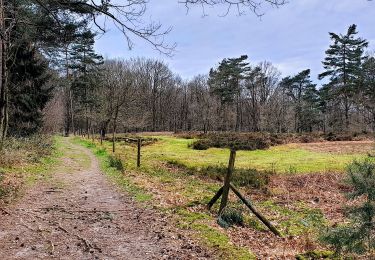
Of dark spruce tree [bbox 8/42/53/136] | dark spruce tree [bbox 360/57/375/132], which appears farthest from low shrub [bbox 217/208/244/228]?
dark spruce tree [bbox 8/42/53/136]

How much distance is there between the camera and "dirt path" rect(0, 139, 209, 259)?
219 inches

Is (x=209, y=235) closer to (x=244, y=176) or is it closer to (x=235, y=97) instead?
(x=244, y=176)

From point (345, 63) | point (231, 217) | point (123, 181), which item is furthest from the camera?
point (345, 63)

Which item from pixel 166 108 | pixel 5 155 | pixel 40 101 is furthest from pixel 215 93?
pixel 5 155

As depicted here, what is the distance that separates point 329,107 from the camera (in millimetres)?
67875

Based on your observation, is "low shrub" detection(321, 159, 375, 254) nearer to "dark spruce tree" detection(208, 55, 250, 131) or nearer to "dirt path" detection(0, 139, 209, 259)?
"dirt path" detection(0, 139, 209, 259)

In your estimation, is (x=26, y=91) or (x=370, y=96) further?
(x=26, y=91)

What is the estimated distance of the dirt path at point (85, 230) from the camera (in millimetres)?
5565

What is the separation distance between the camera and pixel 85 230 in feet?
21.7

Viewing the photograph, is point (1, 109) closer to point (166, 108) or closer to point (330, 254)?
point (330, 254)

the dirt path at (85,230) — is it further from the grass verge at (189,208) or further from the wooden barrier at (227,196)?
the wooden barrier at (227,196)

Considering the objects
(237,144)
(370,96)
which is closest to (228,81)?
(237,144)

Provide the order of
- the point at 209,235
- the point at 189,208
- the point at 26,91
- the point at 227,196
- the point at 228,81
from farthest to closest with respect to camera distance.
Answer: the point at 228,81
the point at 26,91
the point at 189,208
the point at 227,196
the point at 209,235

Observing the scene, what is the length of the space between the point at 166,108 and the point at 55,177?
221ft
